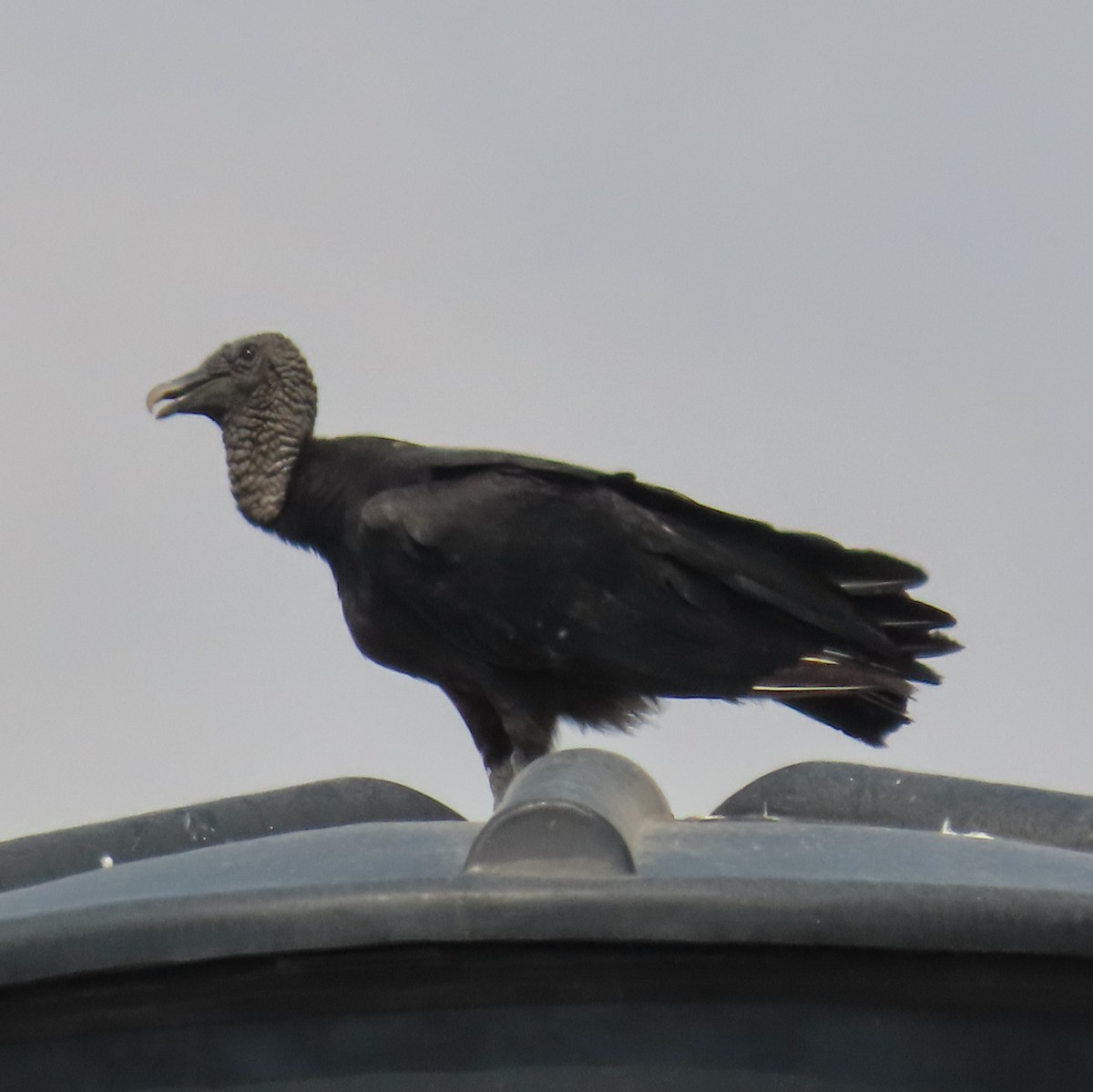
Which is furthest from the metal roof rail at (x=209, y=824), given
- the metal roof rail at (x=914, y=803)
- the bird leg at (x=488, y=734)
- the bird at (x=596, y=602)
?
the bird leg at (x=488, y=734)

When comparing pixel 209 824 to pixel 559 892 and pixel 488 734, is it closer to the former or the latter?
pixel 559 892

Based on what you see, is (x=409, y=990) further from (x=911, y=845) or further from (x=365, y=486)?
(x=365, y=486)

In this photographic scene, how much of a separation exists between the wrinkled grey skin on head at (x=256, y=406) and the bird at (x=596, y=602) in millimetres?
430

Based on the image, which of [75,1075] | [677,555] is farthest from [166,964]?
[677,555]

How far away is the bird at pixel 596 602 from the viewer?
5121 millimetres

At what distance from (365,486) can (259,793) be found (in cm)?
279

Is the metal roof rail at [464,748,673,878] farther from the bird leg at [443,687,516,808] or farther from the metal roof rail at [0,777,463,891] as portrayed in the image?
the bird leg at [443,687,516,808]

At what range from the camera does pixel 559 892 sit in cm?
144

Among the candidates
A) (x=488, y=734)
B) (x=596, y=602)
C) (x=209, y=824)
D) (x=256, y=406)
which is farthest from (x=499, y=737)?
(x=209, y=824)

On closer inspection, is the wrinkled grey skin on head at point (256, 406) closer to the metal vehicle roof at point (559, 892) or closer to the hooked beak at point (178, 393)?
the hooked beak at point (178, 393)

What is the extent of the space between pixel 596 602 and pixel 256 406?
4.29 feet

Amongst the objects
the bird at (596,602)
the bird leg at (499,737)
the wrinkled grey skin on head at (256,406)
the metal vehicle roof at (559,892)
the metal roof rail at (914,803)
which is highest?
the wrinkled grey skin on head at (256,406)

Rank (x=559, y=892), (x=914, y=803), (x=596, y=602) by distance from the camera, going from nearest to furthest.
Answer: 1. (x=559, y=892)
2. (x=914, y=803)
3. (x=596, y=602)

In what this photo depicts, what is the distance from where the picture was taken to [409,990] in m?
1.49
